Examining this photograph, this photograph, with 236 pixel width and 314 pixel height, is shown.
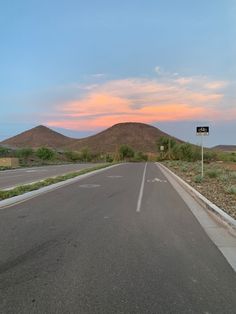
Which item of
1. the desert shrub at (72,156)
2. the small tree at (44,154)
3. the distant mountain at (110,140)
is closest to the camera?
the small tree at (44,154)

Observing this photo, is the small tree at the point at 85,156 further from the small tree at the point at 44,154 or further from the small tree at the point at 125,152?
the small tree at the point at 44,154

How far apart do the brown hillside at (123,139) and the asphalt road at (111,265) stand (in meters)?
148

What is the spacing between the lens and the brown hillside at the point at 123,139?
545 feet

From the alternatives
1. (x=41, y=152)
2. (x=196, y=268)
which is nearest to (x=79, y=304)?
(x=196, y=268)

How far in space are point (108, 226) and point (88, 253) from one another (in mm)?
2594

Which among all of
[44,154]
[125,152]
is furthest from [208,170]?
[125,152]

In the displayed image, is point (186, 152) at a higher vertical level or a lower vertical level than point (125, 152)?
lower

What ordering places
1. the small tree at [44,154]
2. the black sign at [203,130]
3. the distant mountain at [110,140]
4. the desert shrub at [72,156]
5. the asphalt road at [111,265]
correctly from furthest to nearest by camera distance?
the distant mountain at [110,140] → the desert shrub at [72,156] → the small tree at [44,154] → the black sign at [203,130] → the asphalt road at [111,265]

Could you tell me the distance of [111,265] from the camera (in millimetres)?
6398

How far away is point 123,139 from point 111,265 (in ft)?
560

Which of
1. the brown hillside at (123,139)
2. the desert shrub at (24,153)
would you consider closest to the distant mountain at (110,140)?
the brown hillside at (123,139)

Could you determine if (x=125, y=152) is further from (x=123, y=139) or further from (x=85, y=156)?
(x=123, y=139)

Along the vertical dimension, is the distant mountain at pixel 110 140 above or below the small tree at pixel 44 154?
above

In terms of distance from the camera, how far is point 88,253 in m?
7.14
